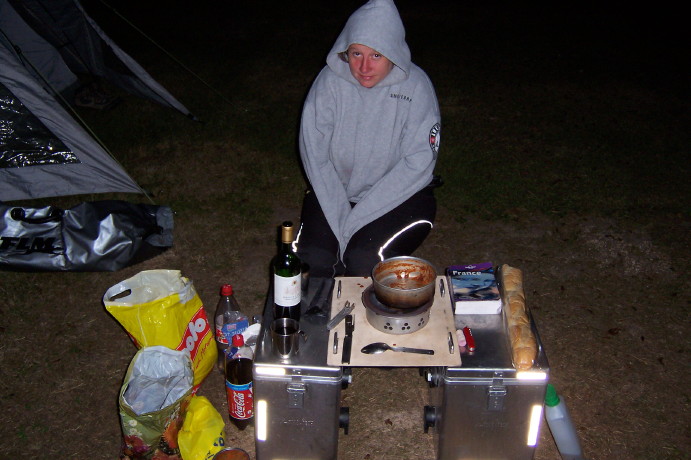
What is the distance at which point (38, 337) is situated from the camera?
12.0 ft

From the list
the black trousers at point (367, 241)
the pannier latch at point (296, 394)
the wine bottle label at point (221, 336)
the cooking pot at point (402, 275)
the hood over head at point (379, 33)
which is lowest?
the wine bottle label at point (221, 336)

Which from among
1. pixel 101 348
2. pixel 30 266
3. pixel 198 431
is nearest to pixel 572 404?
pixel 198 431

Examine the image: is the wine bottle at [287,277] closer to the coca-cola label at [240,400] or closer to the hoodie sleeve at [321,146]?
the coca-cola label at [240,400]

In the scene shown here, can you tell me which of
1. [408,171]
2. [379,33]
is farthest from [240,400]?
[379,33]

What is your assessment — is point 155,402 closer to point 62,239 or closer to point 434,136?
point 62,239

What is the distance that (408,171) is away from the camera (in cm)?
332

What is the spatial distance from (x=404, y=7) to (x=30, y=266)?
9.44 meters

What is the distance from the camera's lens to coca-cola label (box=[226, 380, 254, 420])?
2.90m

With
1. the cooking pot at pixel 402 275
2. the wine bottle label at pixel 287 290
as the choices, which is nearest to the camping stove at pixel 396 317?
the cooking pot at pixel 402 275

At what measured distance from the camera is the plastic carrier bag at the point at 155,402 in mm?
2689

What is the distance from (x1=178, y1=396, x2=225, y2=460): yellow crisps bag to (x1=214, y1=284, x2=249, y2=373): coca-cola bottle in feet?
1.24

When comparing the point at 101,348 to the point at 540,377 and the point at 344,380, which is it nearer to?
the point at 344,380

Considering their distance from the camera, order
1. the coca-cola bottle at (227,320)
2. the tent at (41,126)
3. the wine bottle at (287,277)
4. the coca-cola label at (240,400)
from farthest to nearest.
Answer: the tent at (41,126), the coca-cola bottle at (227,320), the coca-cola label at (240,400), the wine bottle at (287,277)

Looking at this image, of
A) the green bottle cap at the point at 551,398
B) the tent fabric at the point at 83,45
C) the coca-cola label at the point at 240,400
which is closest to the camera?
the coca-cola label at the point at 240,400
